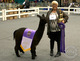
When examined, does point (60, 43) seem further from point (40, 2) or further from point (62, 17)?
point (40, 2)

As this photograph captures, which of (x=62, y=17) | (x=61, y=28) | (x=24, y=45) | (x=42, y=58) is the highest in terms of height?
(x=62, y=17)

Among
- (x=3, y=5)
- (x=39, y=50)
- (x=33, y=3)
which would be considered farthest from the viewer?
(x=33, y=3)

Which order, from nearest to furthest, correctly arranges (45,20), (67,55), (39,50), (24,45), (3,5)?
(45,20), (24,45), (67,55), (39,50), (3,5)

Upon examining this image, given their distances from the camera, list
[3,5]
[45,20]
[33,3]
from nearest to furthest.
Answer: [45,20] < [3,5] < [33,3]

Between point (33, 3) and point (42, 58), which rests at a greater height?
point (33, 3)

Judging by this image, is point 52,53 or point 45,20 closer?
point 45,20

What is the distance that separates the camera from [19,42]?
16.3ft

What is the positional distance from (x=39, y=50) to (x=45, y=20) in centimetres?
157

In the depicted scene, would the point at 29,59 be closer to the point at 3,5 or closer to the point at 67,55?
the point at 67,55

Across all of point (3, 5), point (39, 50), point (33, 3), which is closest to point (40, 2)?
point (33, 3)

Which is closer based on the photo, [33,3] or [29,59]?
[29,59]

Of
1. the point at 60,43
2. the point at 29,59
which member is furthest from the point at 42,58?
the point at 60,43

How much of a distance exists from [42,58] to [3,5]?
21.5m

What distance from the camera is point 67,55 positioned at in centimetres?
525
